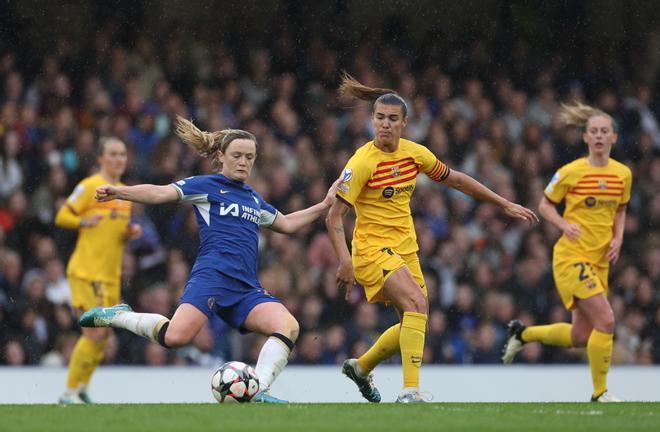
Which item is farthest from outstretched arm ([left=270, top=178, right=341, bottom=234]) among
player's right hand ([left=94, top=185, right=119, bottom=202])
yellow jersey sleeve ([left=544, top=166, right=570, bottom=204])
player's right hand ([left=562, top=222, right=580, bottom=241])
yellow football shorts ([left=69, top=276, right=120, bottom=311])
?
yellow football shorts ([left=69, top=276, right=120, bottom=311])

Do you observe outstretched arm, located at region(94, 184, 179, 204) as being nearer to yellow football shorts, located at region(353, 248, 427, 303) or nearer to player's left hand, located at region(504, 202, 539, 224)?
yellow football shorts, located at region(353, 248, 427, 303)

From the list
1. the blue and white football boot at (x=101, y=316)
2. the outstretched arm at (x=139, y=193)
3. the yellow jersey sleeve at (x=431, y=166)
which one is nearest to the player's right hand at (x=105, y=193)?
the outstretched arm at (x=139, y=193)

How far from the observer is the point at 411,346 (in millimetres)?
8617

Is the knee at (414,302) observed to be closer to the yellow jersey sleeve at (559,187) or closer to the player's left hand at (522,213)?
the player's left hand at (522,213)

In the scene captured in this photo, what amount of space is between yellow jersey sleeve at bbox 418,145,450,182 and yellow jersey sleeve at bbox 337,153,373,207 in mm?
468

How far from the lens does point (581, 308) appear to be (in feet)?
33.0

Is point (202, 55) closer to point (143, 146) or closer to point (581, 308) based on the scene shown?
point (143, 146)

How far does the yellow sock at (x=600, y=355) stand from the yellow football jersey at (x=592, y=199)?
0.66m

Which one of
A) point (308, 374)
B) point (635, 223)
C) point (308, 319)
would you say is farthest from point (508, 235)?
point (308, 374)

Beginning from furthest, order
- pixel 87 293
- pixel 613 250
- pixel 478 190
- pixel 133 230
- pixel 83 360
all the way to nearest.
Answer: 1. pixel 87 293
2. pixel 133 230
3. pixel 83 360
4. pixel 613 250
5. pixel 478 190

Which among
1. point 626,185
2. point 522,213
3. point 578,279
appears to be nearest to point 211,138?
point 522,213

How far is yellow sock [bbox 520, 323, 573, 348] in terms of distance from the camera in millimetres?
10477

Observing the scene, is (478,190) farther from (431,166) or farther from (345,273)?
(345,273)

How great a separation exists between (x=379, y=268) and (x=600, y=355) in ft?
6.79
